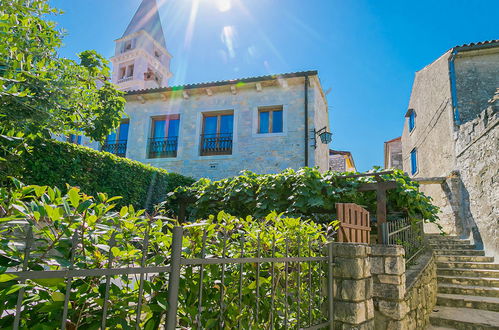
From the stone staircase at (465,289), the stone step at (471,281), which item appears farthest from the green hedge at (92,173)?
the stone step at (471,281)

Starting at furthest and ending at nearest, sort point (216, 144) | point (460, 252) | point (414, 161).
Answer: point (414, 161)
point (216, 144)
point (460, 252)

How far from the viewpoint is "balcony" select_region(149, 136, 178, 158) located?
12.0 meters

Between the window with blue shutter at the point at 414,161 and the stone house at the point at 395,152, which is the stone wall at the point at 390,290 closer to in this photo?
the window with blue shutter at the point at 414,161

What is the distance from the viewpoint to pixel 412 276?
15.9 ft

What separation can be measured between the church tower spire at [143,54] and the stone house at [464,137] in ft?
71.3

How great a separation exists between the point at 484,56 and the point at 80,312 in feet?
45.0

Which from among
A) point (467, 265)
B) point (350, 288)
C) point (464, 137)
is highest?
point (464, 137)

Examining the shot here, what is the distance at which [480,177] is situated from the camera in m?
8.70

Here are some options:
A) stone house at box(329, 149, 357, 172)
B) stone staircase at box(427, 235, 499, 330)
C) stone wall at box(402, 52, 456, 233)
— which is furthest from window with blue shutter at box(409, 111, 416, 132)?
stone staircase at box(427, 235, 499, 330)

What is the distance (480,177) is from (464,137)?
1647 mm

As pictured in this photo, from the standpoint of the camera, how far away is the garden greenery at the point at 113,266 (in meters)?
1.12

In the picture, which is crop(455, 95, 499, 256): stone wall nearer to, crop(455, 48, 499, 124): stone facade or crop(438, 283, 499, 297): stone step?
crop(455, 48, 499, 124): stone facade

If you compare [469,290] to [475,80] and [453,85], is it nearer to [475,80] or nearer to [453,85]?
[453,85]

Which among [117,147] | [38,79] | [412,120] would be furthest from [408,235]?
[412,120]
